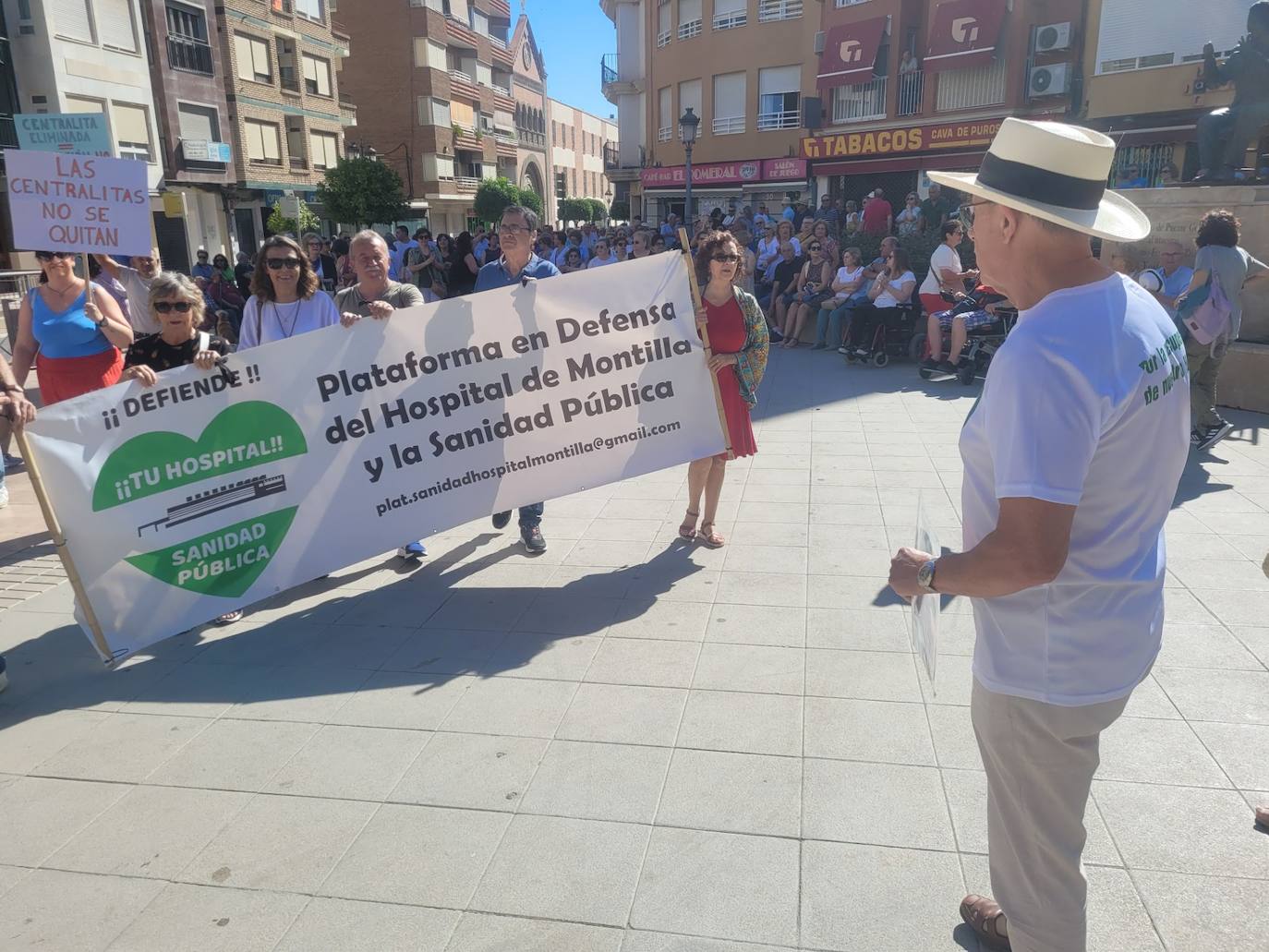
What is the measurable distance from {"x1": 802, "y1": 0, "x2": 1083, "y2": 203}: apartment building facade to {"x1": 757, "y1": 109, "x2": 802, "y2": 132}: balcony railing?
6.73 ft

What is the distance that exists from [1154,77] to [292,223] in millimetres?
29231

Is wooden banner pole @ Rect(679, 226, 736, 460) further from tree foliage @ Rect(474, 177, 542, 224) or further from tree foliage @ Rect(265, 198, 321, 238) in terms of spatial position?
tree foliage @ Rect(474, 177, 542, 224)

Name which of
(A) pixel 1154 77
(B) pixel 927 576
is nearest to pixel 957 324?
(B) pixel 927 576

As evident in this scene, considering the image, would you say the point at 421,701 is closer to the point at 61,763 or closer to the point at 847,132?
the point at 61,763

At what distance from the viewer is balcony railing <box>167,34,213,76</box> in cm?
3369

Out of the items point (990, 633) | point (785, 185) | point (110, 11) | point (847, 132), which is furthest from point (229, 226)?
point (990, 633)

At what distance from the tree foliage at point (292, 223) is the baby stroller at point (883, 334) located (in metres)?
25.8

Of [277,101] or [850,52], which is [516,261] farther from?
[277,101]

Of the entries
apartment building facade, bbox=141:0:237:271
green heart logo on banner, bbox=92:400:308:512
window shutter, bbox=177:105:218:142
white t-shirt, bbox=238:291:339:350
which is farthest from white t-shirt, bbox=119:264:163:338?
window shutter, bbox=177:105:218:142

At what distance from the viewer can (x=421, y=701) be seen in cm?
390

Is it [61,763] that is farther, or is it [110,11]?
[110,11]

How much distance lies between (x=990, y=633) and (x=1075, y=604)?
20 centimetres

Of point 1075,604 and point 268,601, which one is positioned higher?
point 1075,604

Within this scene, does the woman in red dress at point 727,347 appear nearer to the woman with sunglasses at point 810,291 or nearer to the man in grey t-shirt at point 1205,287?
the man in grey t-shirt at point 1205,287
